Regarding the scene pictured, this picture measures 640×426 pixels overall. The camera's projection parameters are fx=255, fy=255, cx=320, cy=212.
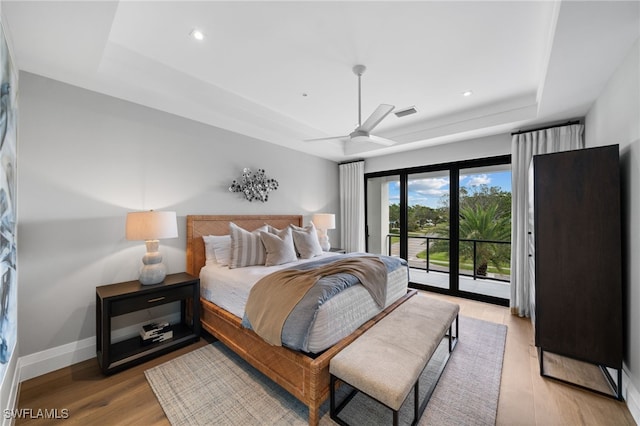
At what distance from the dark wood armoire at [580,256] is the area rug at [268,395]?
66cm

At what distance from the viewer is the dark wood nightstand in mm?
2178

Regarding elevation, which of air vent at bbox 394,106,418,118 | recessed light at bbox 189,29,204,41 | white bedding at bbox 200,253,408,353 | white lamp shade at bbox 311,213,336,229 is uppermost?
recessed light at bbox 189,29,204,41

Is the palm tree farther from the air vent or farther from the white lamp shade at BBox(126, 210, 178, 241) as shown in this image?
the white lamp shade at BBox(126, 210, 178, 241)

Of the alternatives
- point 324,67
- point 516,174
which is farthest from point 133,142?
point 516,174

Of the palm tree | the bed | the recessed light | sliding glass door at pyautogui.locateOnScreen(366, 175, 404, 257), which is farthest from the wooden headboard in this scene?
the palm tree

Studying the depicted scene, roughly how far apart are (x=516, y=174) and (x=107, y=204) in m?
4.99

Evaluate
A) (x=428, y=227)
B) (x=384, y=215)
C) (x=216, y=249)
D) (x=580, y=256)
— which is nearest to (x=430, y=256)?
(x=428, y=227)

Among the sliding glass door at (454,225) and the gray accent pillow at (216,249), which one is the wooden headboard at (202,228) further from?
the sliding glass door at (454,225)

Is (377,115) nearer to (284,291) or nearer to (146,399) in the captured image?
(284,291)

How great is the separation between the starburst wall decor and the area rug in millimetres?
2088

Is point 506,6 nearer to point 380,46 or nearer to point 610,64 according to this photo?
point 380,46

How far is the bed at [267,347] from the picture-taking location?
1.72 metres

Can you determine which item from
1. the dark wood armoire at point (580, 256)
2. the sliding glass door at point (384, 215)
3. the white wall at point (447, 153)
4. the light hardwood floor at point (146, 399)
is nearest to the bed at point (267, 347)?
the light hardwood floor at point (146, 399)

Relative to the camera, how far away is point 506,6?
1.78 meters
